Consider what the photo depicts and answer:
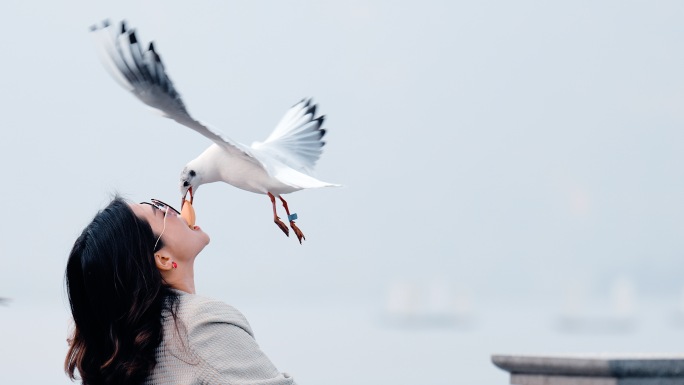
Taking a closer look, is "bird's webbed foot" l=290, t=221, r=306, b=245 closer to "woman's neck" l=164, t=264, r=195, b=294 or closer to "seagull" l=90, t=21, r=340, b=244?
"seagull" l=90, t=21, r=340, b=244

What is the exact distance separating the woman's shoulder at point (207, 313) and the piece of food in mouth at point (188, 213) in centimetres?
17

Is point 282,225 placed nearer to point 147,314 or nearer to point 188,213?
point 188,213

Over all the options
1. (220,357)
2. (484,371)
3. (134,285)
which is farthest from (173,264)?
(484,371)

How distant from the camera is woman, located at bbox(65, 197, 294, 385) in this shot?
1.56 metres

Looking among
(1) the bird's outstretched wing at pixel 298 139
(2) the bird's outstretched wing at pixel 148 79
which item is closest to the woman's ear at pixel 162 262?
(2) the bird's outstretched wing at pixel 148 79

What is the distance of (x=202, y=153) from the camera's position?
6.11 ft

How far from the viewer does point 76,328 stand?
168 cm

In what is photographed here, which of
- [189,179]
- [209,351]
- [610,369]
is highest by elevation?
[189,179]

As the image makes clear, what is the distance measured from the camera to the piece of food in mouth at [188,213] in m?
1.76

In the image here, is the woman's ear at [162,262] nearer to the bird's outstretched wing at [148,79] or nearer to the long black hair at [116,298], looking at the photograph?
the long black hair at [116,298]

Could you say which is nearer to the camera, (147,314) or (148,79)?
(147,314)

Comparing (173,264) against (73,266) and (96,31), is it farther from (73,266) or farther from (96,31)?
(96,31)

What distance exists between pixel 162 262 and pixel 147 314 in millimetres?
113

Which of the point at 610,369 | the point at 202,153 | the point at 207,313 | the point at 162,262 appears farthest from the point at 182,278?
the point at 610,369
